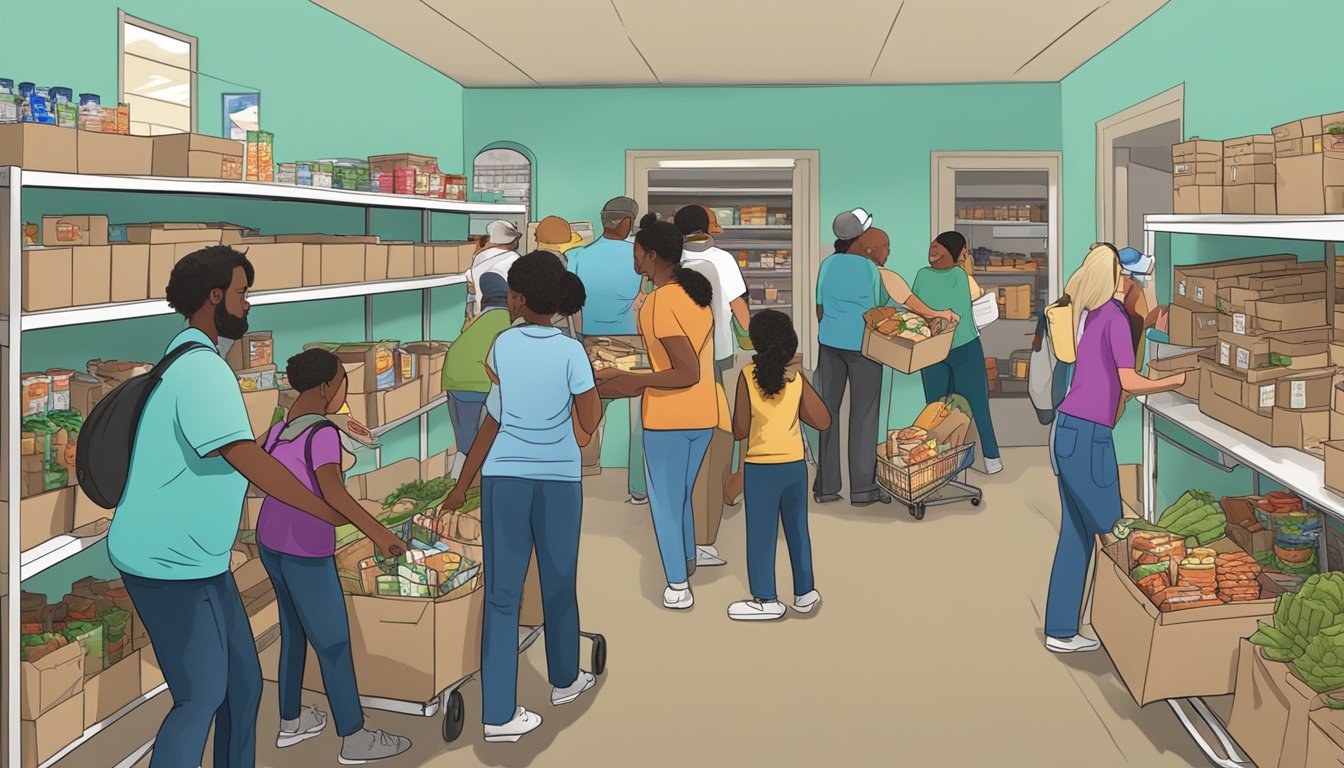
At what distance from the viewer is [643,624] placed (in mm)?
4844

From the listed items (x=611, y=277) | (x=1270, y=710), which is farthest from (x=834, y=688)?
(x=611, y=277)

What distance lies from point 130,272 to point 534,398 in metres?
1.39

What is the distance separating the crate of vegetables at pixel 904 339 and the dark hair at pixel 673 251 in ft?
7.44

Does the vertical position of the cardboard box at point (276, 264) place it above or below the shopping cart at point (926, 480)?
above

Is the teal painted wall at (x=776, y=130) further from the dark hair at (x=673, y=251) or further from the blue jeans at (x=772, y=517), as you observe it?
the dark hair at (x=673, y=251)

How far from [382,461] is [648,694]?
10.9ft

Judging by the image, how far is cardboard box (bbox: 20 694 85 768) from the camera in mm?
2926

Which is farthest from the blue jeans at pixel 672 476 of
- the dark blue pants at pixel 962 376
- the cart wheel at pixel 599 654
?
the dark blue pants at pixel 962 376

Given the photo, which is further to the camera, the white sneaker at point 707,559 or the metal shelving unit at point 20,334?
the white sneaker at point 707,559

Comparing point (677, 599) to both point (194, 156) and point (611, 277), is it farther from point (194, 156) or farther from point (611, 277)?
point (194, 156)

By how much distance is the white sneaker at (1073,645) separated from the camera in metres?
4.37

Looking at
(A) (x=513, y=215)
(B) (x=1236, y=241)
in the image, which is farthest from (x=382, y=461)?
(B) (x=1236, y=241)

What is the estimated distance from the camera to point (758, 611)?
15.9 ft

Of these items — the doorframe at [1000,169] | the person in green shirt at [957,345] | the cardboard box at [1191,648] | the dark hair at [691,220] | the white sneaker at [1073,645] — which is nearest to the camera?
the cardboard box at [1191,648]
